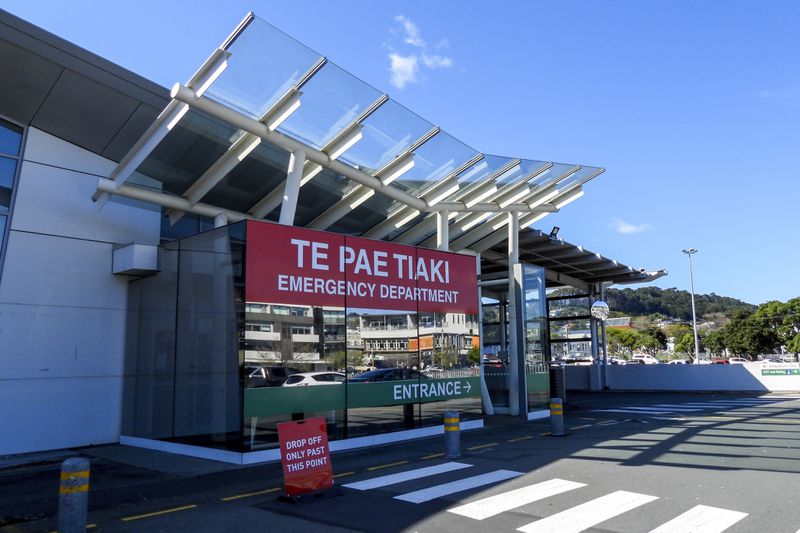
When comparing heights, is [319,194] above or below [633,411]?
above

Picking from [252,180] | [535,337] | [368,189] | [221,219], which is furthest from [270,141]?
[535,337]

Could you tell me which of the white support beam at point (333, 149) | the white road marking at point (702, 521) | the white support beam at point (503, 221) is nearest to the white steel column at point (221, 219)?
the white support beam at point (333, 149)

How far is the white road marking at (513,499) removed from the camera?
23.2ft

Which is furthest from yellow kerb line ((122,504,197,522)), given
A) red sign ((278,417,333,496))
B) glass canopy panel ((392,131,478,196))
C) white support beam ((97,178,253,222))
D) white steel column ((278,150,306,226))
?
glass canopy panel ((392,131,478,196))

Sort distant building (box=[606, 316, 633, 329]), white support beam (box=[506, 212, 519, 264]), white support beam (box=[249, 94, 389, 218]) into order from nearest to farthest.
A: white support beam (box=[249, 94, 389, 218]) → white support beam (box=[506, 212, 519, 264]) → distant building (box=[606, 316, 633, 329])

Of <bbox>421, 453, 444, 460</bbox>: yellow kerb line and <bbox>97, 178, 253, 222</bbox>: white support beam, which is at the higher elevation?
<bbox>97, 178, 253, 222</bbox>: white support beam

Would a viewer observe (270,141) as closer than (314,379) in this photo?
No

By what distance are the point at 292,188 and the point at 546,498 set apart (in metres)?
8.62

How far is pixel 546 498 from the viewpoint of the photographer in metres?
7.72

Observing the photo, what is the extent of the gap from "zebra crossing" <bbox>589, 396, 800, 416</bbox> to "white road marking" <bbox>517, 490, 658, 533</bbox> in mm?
12171

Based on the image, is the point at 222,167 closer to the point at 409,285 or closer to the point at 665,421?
the point at 409,285

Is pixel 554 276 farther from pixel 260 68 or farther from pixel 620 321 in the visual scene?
pixel 620 321

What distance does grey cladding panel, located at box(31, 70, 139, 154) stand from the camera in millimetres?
12805

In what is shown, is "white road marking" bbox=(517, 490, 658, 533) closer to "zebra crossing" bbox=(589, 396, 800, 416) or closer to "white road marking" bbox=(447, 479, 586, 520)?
"white road marking" bbox=(447, 479, 586, 520)
